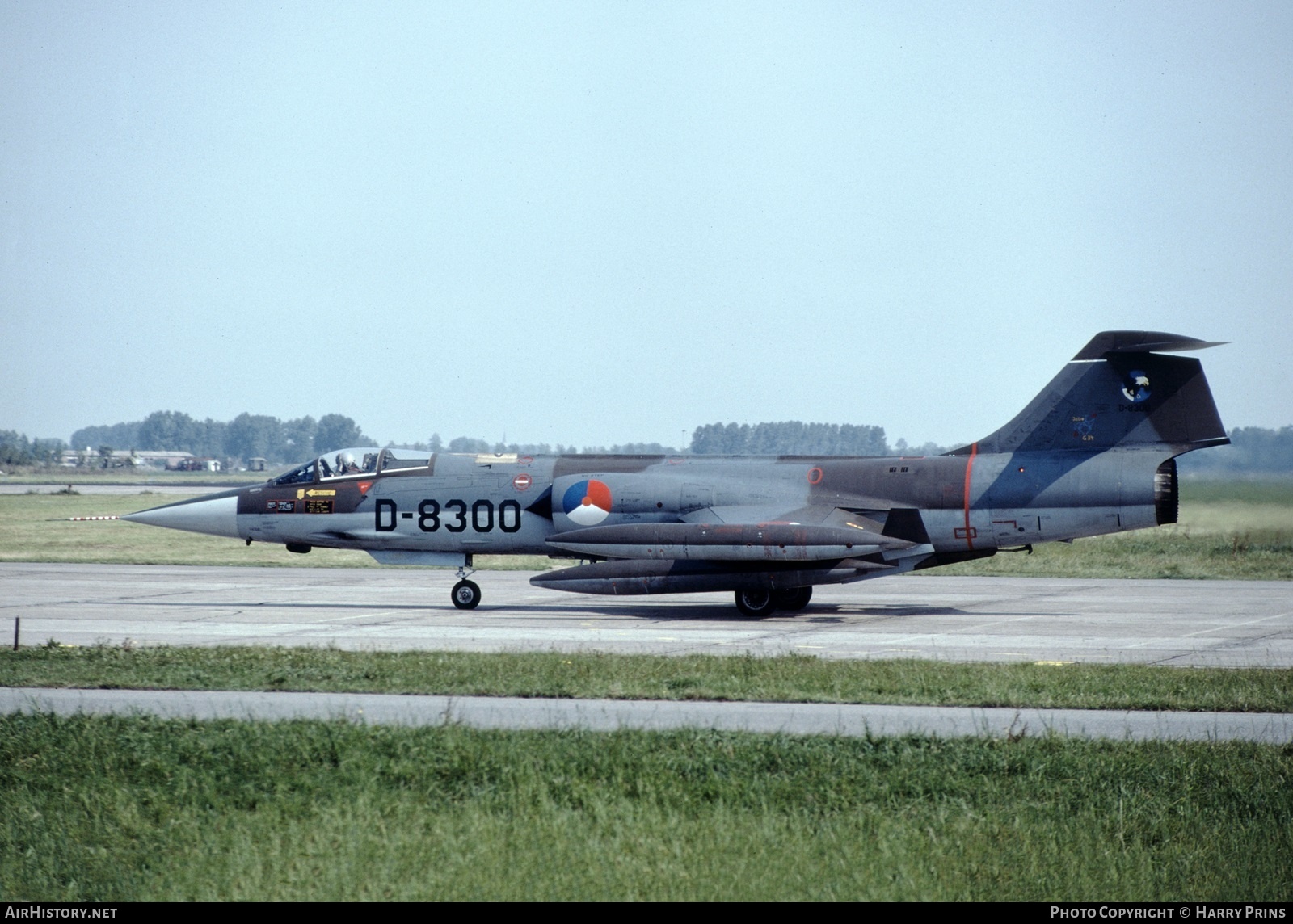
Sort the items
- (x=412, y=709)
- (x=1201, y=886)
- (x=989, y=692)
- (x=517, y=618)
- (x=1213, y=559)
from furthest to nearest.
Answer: (x=1213, y=559) < (x=517, y=618) < (x=989, y=692) < (x=412, y=709) < (x=1201, y=886)

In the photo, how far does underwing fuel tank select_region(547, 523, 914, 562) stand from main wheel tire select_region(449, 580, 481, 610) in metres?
2.44

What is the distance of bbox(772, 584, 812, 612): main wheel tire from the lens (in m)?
23.8

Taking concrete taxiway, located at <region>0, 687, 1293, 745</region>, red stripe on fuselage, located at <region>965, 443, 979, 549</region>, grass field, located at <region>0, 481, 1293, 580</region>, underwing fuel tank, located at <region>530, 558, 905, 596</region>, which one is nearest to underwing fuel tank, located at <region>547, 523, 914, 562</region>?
underwing fuel tank, located at <region>530, 558, 905, 596</region>

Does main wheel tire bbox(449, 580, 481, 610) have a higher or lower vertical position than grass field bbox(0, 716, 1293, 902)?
lower

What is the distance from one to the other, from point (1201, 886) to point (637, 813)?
3.68 metres

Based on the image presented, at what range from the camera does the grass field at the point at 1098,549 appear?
2520cm

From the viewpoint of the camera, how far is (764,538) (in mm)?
21734

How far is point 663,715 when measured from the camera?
481 inches

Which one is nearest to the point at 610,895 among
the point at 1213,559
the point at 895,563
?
the point at 895,563

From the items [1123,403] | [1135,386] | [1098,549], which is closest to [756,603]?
[1123,403]

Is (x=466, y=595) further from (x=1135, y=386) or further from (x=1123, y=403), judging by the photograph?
(x=1135, y=386)

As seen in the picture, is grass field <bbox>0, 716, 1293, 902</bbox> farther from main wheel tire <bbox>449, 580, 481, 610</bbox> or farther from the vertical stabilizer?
main wheel tire <bbox>449, 580, 481, 610</bbox>
